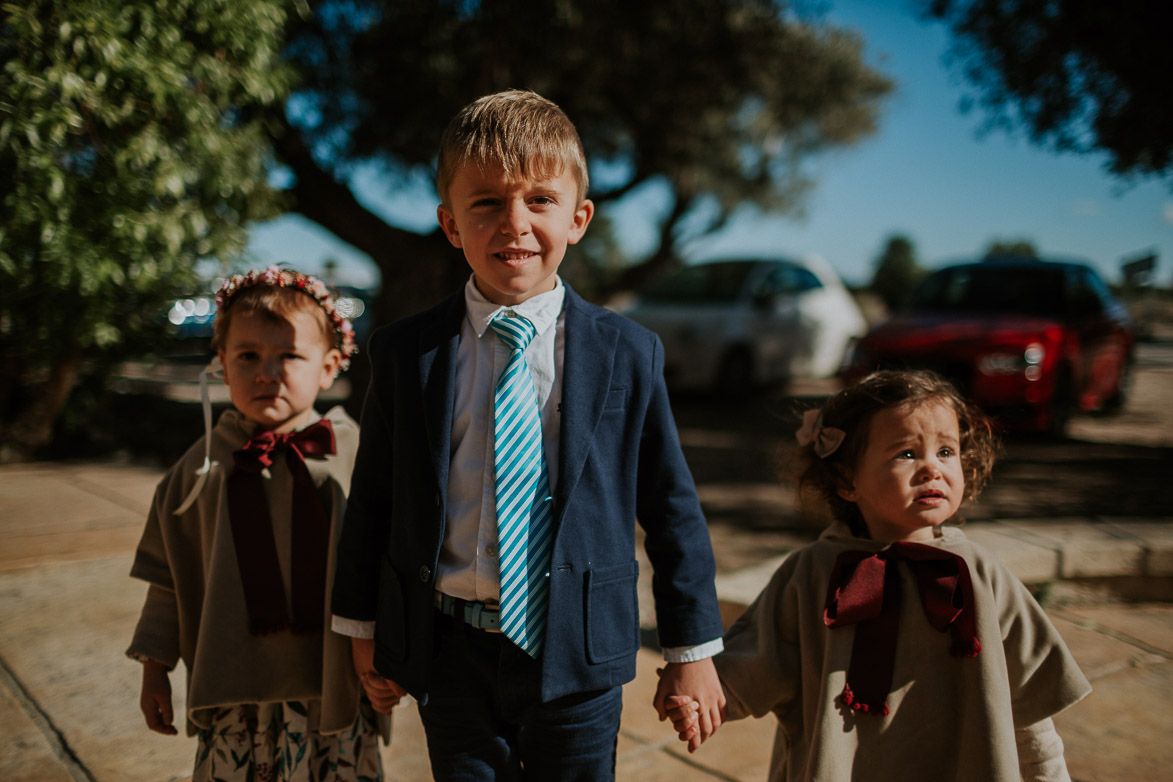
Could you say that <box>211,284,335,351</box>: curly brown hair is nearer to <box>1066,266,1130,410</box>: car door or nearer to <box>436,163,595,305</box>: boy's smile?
<box>436,163,595,305</box>: boy's smile

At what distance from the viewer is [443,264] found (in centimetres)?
896

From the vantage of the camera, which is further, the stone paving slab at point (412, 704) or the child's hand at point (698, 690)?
the stone paving slab at point (412, 704)

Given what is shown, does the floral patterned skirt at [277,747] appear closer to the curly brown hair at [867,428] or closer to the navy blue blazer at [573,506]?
the navy blue blazer at [573,506]

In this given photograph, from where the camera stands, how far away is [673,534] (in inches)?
67.1

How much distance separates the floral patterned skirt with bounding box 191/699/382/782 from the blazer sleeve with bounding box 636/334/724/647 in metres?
0.87

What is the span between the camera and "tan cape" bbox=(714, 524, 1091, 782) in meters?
1.70

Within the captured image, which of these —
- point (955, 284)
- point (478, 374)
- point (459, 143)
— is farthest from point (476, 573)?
point (955, 284)

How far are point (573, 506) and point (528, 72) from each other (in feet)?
24.5

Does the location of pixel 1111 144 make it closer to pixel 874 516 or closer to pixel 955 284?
pixel 955 284

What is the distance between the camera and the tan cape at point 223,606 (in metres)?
1.92

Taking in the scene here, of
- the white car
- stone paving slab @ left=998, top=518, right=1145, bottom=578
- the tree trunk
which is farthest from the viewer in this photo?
the white car

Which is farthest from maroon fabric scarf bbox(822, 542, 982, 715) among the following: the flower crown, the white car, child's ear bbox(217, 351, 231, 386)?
the white car

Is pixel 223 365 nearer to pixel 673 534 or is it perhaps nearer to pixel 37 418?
pixel 673 534

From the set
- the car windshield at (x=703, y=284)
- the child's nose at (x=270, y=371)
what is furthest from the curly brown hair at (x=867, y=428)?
the car windshield at (x=703, y=284)
